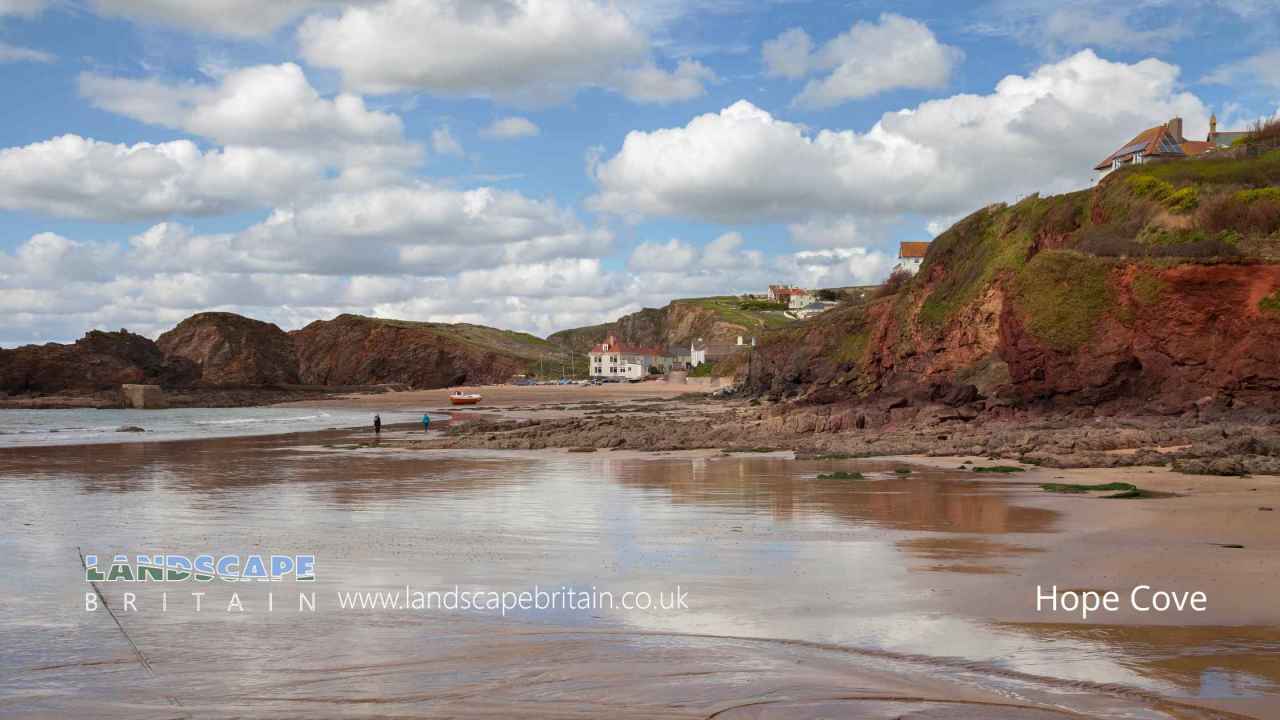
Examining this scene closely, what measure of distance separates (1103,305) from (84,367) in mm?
98305

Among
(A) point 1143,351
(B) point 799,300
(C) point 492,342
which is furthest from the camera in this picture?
(B) point 799,300

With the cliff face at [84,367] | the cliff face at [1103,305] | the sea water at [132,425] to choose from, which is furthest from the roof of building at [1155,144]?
the cliff face at [84,367]

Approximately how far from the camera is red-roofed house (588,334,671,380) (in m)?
150

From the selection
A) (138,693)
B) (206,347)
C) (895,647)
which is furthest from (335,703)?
(206,347)

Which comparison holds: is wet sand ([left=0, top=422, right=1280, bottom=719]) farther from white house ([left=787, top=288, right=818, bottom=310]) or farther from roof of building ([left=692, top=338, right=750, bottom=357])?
white house ([left=787, top=288, right=818, bottom=310])

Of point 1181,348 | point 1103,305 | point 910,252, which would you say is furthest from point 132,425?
point 910,252

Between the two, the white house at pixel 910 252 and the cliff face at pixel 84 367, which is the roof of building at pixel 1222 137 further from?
the cliff face at pixel 84 367

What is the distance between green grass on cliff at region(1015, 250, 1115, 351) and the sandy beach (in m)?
10.1

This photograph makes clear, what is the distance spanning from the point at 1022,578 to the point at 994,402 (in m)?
20.6

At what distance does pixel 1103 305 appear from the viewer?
27406 millimetres

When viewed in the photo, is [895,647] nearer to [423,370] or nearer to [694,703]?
[694,703]

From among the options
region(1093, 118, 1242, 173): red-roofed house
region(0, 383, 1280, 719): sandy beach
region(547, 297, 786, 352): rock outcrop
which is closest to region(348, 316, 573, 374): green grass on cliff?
region(547, 297, 786, 352): rock outcrop

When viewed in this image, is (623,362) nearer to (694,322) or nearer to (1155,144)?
(694,322)

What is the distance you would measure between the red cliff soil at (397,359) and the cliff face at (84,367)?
150 feet
